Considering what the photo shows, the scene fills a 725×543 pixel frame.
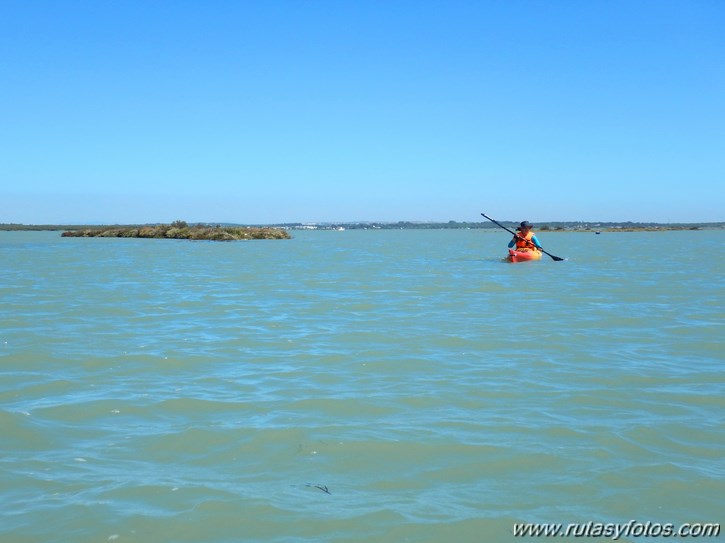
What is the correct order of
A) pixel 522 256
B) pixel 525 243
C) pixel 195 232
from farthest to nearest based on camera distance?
pixel 195 232
pixel 525 243
pixel 522 256

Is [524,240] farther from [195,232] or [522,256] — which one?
[195,232]

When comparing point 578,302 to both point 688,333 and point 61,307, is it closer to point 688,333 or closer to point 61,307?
point 688,333

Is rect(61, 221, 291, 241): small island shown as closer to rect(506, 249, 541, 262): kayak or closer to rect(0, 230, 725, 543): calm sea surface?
rect(506, 249, 541, 262): kayak

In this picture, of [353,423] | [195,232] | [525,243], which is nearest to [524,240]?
[525,243]

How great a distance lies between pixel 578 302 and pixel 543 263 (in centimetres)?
1623

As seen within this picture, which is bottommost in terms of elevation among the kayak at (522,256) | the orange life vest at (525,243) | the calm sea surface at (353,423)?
the calm sea surface at (353,423)

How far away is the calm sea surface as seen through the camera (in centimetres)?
534

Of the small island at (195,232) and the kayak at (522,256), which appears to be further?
the small island at (195,232)

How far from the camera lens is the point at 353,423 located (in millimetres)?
7586

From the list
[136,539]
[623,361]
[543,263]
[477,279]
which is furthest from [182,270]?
[136,539]

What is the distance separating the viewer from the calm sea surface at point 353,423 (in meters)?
5.34

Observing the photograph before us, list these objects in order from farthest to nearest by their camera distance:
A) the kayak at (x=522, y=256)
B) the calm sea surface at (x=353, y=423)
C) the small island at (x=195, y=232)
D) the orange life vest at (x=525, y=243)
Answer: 1. the small island at (x=195, y=232)
2. the orange life vest at (x=525, y=243)
3. the kayak at (x=522, y=256)
4. the calm sea surface at (x=353, y=423)

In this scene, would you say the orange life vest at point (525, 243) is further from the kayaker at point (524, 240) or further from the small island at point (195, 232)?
the small island at point (195, 232)

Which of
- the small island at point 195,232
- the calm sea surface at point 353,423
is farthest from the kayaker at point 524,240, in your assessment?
the small island at point 195,232
